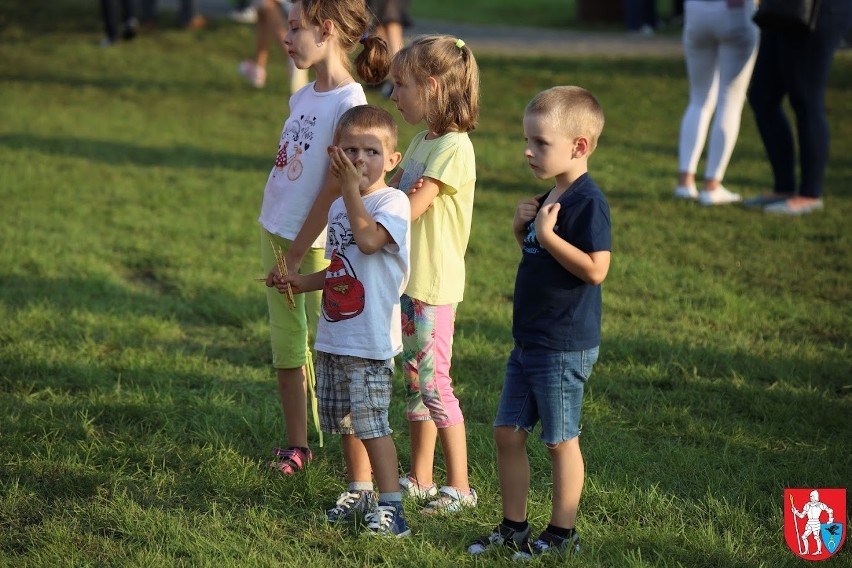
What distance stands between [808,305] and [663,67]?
7784 mm

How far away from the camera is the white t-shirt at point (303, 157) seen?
11.9ft

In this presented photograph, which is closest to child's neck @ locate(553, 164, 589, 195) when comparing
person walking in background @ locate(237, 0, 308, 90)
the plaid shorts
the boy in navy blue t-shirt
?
the boy in navy blue t-shirt

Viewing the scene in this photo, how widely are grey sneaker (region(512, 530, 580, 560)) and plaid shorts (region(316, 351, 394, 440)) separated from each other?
545 mm

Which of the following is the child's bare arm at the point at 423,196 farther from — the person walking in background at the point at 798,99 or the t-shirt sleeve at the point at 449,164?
the person walking in background at the point at 798,99

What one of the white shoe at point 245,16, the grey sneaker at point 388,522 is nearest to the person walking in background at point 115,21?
the white shoe at point 245,16

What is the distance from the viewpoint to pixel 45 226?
7125 mm

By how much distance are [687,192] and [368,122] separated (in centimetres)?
518

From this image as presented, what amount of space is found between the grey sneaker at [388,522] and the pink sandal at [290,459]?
1.85 feet

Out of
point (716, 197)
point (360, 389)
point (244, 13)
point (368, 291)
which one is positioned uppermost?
point (244, 13)

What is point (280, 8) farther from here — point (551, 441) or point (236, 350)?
point (551, 441)

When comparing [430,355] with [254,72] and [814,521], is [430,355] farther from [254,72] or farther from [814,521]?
[254,72]

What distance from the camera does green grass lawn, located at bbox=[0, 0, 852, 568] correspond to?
3398 mm

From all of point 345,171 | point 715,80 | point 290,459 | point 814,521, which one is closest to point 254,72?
point 715,80

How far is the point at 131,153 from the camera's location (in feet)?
31.1
